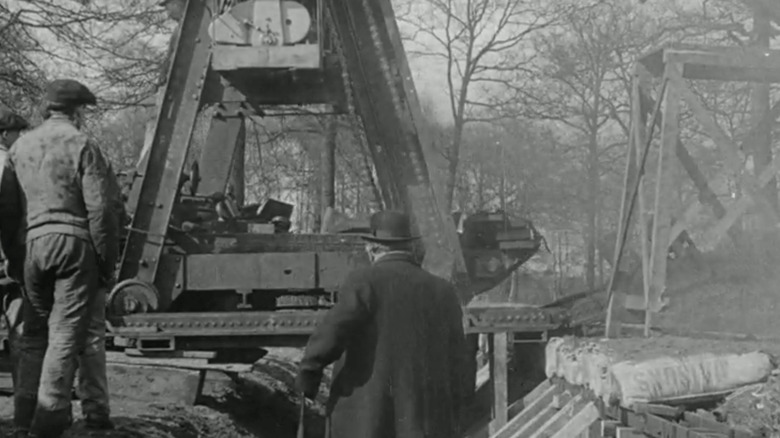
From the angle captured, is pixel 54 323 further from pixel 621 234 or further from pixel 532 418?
pixel 621 234

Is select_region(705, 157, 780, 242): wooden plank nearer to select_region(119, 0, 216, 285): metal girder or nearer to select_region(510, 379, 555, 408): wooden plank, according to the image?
select_region(510, 379, 555, 408): wooden plank

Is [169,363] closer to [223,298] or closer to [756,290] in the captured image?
[223,298]

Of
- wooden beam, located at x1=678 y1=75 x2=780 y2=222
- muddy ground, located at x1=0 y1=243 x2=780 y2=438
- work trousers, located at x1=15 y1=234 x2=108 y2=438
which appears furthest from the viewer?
wooden beam, located at x1=678 y1=75 x2=780 y2=222

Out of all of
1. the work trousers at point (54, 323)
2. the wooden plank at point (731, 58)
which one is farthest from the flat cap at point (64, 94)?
the wooden plank at point (731, 58)

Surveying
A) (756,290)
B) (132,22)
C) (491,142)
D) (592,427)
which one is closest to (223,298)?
(592,427)

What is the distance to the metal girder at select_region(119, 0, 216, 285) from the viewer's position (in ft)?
28.0

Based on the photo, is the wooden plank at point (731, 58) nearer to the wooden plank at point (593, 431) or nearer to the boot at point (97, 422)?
the wooden plank at point (593, 431)

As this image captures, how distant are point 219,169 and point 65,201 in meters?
5.03

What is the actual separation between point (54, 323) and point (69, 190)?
77 cm

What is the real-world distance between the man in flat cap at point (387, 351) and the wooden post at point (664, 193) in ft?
9.88

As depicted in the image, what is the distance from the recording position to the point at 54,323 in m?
5.82

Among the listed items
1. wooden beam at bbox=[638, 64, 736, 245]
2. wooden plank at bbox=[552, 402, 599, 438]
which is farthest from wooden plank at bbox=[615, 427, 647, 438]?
wooden beam at bbox=[638, 64, 736, 245]

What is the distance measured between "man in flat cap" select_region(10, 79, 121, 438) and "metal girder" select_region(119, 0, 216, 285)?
8.00ft

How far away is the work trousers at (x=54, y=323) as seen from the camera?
5750 millimetres
